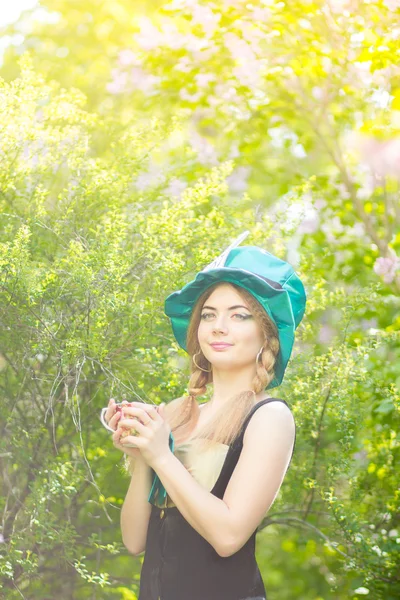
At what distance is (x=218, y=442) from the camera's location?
1.91 metres

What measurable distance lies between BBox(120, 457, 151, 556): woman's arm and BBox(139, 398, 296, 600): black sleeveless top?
0.30 feet

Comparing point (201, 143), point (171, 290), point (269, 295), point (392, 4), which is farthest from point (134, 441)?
point (201, 143)

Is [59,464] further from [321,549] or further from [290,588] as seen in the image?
[290,588]

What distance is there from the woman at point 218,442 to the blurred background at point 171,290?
1.39 ft

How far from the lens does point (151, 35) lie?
4.57 metres

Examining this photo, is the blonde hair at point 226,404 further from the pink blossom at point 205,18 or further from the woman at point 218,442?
the pink blossom at point 205,18

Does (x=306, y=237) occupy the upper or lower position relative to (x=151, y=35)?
lower

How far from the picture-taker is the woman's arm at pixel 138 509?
202cm

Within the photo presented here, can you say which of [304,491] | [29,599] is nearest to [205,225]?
[304,491]

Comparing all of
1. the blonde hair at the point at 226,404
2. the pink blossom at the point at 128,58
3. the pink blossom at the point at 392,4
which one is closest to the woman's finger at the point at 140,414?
the blonde hair at the point at 226,404

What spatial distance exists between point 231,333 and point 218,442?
0.28 metres

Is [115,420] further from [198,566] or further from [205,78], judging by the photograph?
[205,78]

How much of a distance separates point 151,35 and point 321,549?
306 cm

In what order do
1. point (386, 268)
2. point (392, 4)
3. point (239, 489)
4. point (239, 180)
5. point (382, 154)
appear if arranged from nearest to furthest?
point (239, 489) < point (392, 4) < point (386, 268) < point (382, 154) < point (239, 180)
